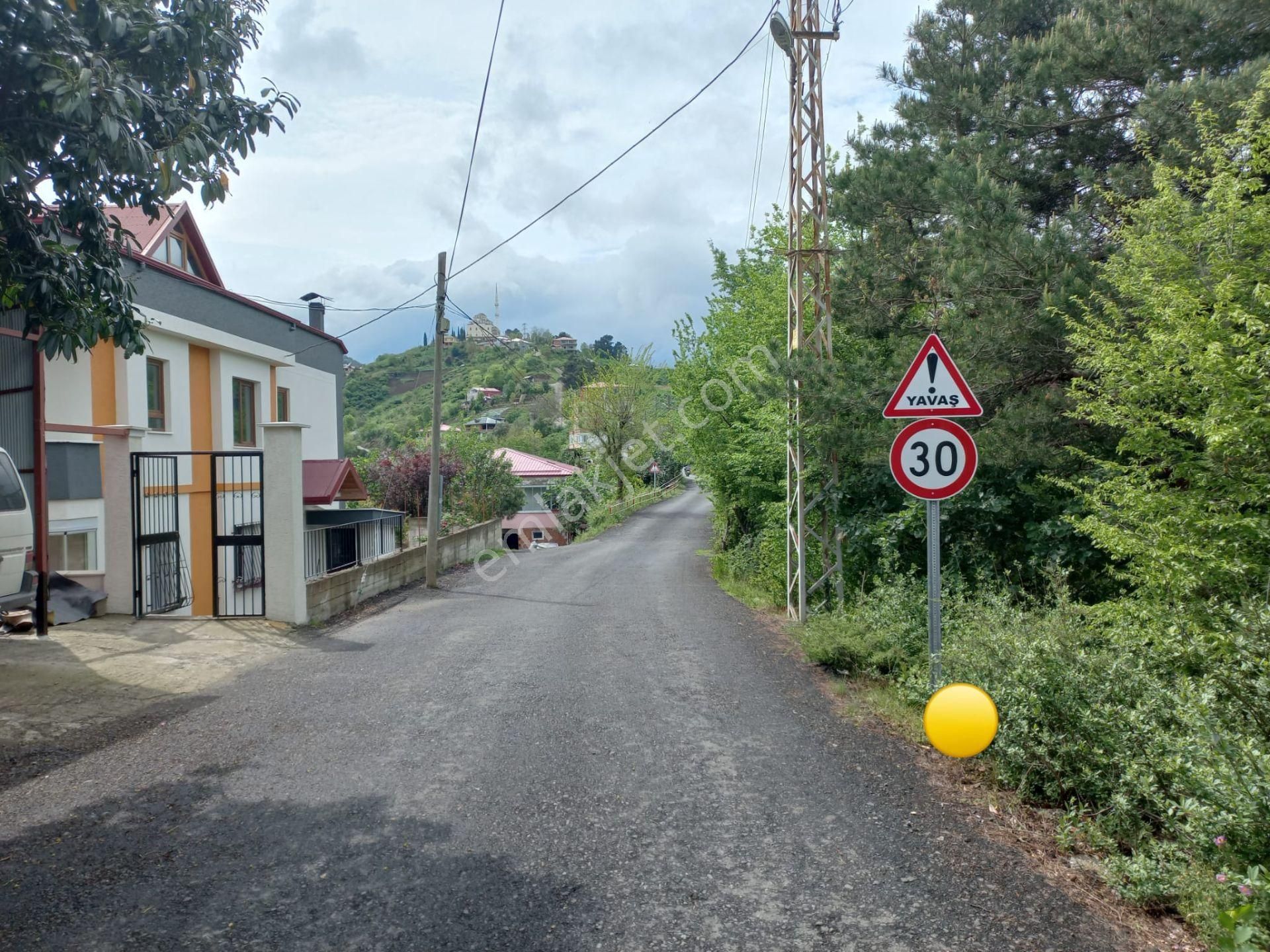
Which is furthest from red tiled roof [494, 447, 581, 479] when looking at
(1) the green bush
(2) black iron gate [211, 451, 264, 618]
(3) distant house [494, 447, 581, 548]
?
(1) the green bush

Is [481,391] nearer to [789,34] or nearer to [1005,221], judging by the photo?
[789,34]

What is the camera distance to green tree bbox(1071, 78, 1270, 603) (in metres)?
5.90

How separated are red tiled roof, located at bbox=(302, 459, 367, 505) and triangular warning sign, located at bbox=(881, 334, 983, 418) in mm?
15466

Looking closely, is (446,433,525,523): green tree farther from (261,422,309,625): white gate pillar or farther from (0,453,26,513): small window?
(0,453,26,513): small window

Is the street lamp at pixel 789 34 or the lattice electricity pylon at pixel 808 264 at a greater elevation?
the street lamp at pixel 789 34

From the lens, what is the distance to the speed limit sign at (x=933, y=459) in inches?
244

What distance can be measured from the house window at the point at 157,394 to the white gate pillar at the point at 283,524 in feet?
18.4

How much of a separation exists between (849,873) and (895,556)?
20.5 ft

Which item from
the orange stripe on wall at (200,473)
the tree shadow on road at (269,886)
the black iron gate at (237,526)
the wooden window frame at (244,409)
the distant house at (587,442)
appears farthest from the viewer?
the distant house at (587,442)

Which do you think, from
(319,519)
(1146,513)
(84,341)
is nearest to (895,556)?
(1146,513)

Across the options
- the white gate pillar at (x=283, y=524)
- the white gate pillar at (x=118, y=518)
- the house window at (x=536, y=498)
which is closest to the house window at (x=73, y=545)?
the white gate pillar at (x=118, y=518)

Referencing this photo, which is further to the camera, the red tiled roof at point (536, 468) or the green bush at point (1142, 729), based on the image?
the red tiled roof at point (536, 468)

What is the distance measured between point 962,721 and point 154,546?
11196 mm

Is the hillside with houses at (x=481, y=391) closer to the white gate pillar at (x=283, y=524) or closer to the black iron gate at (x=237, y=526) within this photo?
the black iron gate at (x=237, y=526)
